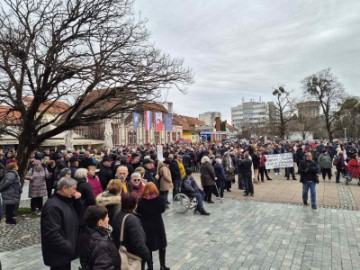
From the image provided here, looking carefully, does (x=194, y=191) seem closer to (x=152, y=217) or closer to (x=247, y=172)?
(x=247, y=172)

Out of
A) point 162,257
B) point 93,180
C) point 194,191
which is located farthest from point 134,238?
Result: point 194,191

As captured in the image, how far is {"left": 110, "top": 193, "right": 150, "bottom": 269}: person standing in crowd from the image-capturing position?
11.6ft

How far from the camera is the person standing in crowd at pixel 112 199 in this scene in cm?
469

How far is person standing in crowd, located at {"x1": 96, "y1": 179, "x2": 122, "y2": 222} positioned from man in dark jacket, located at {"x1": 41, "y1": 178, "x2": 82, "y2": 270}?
934 mm

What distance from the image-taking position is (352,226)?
7723 mm

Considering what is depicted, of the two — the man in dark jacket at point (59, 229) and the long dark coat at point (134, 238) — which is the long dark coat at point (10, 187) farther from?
the long dark coat at point (134, 238)

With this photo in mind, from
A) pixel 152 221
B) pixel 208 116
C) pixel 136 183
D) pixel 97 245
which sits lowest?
pixel 152 221

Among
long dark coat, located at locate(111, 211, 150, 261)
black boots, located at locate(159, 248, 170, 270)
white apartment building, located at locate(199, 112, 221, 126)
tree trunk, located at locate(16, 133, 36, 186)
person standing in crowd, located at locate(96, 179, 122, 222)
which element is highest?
white apartment building, located at locate(199, 112, 221, 126)

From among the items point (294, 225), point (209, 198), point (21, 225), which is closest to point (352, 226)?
point (294, 225)

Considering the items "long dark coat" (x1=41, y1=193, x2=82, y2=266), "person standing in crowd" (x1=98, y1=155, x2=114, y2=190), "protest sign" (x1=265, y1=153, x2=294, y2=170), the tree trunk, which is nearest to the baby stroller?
"protest sign" (x1=265, y1=153, x2=294, y2=170)

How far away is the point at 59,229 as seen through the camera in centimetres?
344

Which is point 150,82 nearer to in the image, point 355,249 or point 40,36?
point 40,36

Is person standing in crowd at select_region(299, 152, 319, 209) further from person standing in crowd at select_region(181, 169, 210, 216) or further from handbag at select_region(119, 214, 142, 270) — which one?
handbag at select_region(119, 214, 142, 270)

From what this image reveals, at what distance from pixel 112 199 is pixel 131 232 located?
1.26 meters
